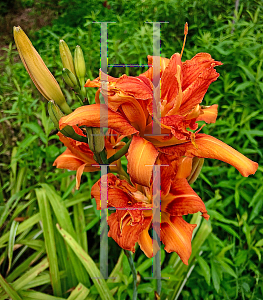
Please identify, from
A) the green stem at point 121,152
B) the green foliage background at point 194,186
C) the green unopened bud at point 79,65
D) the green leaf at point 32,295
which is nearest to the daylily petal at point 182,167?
the green stem at point 121,152

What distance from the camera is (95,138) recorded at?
1.31 feet

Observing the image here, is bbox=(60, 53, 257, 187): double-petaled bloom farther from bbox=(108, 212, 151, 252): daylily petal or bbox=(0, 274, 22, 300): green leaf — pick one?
bbox=(0, 274, 22, 300): green leaf

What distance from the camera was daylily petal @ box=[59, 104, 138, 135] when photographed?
36 centimetres

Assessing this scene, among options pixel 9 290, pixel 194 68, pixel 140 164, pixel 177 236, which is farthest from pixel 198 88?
pixel 9 290

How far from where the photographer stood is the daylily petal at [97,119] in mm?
359

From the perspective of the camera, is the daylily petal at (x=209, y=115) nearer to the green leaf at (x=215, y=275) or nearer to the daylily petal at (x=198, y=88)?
the daylily petal at (x=198, y=88)

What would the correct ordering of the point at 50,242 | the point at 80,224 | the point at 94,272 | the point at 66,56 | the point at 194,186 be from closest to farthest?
1. the point at 66,56
2. the point at 94,272
3. the point at 50,242
4. the point at 80,224
5. the point at 194,186

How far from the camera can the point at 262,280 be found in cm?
108

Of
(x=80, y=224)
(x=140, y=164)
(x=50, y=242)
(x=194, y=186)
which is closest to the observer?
(x=140, y=164)

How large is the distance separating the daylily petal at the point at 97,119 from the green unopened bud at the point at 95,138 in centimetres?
1

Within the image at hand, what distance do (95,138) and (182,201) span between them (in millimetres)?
212

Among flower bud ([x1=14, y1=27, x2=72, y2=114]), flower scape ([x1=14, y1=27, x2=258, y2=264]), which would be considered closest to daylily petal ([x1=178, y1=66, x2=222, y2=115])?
flower scape ([x1=14, y1=27, x2=258, y2=264])

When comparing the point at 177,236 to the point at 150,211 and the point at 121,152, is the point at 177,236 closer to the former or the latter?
the point at 150,211

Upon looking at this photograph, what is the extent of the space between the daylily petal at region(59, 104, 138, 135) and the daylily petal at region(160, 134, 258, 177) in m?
0.08
